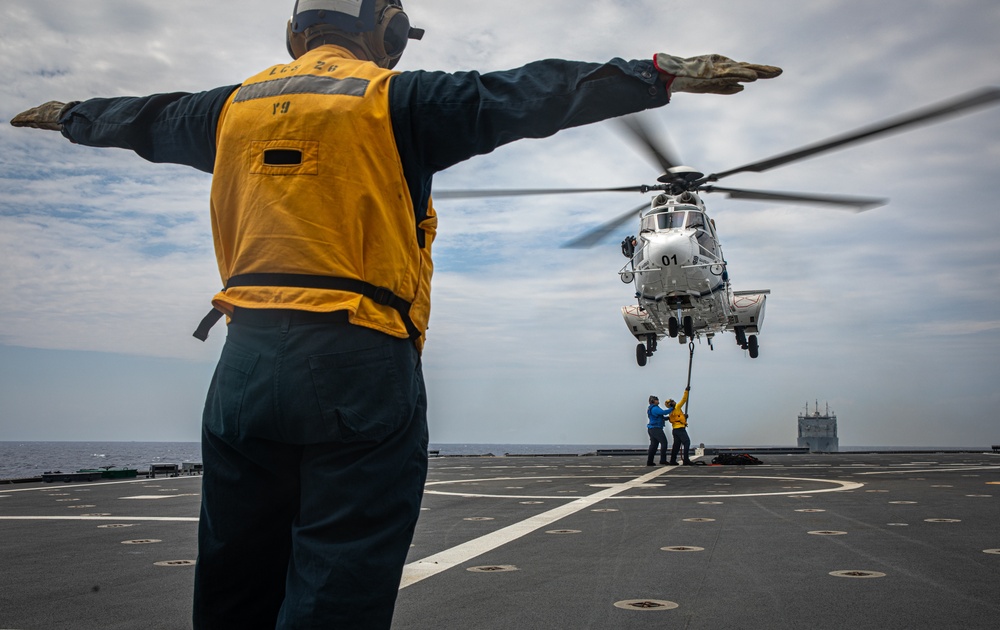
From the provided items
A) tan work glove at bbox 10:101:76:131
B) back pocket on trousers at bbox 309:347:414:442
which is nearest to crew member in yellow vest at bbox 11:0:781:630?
back pocket on trousers at bbox 309:347:414:442

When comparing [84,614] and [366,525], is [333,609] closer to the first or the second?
[366,525]

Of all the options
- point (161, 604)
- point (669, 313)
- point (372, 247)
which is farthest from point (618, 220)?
point (372, 247)

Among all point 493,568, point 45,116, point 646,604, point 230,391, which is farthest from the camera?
point 493,568

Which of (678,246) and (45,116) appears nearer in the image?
(45,116)

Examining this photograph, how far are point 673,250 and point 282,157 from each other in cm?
1867

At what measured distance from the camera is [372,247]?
206cm

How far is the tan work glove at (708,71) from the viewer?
2055 millimetres

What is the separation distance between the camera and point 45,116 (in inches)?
108

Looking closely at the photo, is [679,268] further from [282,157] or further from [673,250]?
[282,157]

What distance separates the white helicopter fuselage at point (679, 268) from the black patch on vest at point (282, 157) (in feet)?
61.2

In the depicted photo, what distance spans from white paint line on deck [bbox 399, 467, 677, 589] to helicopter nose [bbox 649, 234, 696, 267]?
11.3 m

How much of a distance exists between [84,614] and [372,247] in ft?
10.1

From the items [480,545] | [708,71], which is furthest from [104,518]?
[708,71]

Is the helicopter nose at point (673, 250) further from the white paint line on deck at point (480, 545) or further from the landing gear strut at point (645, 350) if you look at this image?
the white paint line on deck at point (480, 545)
